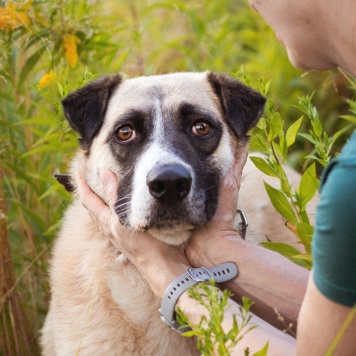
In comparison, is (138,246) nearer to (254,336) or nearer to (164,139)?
(164,139)

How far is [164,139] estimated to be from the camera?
258cm

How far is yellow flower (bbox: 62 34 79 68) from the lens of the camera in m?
3.44

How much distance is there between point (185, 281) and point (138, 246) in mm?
315

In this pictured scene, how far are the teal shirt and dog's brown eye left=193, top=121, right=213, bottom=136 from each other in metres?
1.14

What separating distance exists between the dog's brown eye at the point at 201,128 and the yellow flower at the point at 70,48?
99 cm

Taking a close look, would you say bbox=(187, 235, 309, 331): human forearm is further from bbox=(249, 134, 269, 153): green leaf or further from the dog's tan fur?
bbox=(249, 134, 269, 153): green leaf

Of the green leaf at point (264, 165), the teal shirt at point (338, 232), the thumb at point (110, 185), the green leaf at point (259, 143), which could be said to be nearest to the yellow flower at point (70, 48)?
the thumb at point (110, 185)

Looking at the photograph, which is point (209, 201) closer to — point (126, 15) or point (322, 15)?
point (322, 15)

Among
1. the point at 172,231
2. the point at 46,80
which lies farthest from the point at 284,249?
the point at 46,80

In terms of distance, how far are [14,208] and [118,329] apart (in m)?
1.24

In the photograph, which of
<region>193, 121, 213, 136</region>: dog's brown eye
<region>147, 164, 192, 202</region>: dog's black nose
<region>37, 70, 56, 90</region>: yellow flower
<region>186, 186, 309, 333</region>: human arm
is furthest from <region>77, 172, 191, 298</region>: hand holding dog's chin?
<region>37, 70, 56, 90</region>: yellow flower

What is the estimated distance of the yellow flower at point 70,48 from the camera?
344cm

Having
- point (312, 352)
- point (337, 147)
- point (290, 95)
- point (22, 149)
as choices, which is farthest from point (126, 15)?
point (312, 352)

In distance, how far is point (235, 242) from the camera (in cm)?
252
